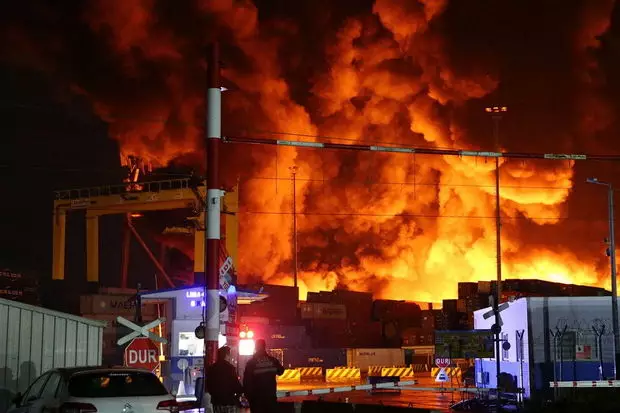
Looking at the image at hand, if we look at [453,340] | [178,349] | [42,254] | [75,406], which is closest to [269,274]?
[42,254]

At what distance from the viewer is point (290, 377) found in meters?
40.7

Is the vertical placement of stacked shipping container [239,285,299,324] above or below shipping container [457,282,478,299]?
below

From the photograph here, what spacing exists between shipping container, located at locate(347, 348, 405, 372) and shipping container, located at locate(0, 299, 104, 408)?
94.8 feet

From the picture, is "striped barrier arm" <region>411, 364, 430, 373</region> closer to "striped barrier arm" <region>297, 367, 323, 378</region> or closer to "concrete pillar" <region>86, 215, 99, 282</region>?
"striped barrier arm" <region>297, 367, 323, 378</region>

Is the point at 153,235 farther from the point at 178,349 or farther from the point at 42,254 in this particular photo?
the point at 178,349

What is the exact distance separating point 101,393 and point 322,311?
134ft

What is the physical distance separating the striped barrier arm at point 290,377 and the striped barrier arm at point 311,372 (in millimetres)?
1086

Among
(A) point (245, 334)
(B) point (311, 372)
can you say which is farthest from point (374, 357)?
(A) point (245, 334)

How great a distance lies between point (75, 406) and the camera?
11.7m

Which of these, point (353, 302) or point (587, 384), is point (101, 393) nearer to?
point (587, 384)

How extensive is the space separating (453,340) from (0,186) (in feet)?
124

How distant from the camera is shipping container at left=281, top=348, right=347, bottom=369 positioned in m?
45.0

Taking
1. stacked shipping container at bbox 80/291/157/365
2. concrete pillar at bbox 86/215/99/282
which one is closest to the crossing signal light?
stacked shipping container at bbox 80/291/157/365

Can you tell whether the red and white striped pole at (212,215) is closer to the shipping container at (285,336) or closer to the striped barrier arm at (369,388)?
the striped barrier arm at (369,388)
